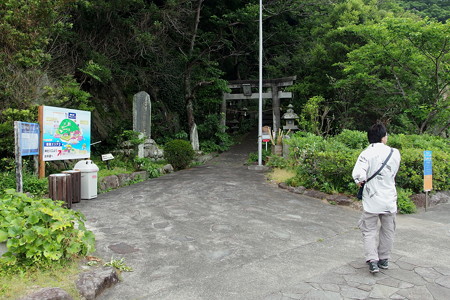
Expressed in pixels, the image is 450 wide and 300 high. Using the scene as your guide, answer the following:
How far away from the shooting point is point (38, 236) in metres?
3.25

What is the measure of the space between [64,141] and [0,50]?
279cm

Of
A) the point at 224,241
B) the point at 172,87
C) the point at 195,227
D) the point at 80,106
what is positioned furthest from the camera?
the point at 172,87

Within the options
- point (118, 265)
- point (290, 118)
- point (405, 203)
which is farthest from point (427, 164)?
point (290, 118)

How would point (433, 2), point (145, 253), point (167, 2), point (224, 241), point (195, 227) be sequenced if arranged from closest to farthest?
point (145, 253) → point (224, 241) → point (195, 227) → point (167, 2) → point (433, 2)

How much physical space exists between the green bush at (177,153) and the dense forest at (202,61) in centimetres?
260

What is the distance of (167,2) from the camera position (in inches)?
540

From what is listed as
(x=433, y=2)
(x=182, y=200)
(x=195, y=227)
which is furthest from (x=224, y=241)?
(x=433, y=2)

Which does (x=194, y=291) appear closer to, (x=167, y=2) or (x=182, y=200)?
(x=182, y=200)

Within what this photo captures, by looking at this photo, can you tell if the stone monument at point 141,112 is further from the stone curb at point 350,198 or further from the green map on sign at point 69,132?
the stone curb at point 350,198

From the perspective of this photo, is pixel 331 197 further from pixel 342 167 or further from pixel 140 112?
pixel 140 112

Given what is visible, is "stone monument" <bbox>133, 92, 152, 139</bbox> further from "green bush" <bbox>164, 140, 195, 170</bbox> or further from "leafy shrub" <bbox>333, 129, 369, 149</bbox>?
"leafy shrub" <bbox>333, 129, 369, 149</bbox>

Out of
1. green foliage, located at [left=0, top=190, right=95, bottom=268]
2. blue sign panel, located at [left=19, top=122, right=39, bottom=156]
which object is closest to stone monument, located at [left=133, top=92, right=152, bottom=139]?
blue sign panel, located at [left=19, top=122, right=39, bottom=156]

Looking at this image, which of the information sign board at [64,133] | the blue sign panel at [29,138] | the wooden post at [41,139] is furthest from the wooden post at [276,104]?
the blue sign panel at [29,138]

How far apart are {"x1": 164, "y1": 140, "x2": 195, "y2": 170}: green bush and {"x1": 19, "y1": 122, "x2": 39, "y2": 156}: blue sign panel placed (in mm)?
5625
